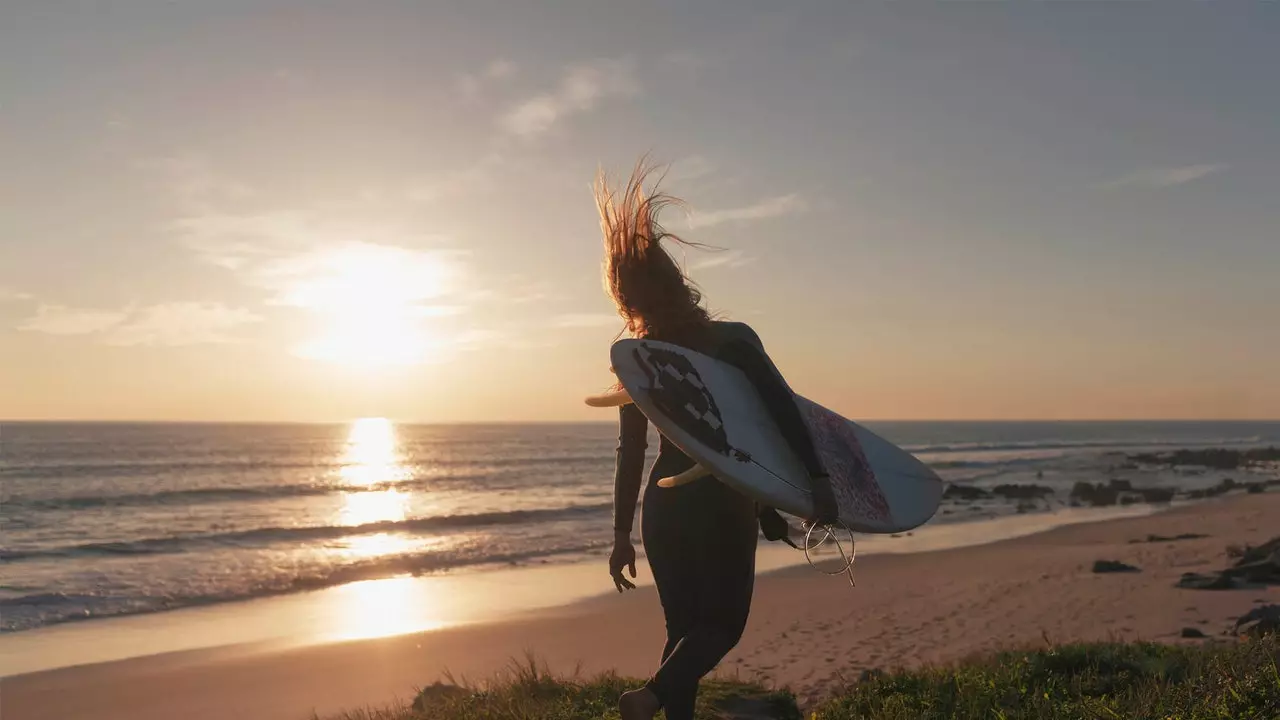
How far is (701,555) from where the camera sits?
3088 mm

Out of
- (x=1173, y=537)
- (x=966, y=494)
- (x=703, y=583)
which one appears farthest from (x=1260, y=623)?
(x=966, y=494)

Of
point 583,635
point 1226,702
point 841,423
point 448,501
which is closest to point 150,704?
point 583,635

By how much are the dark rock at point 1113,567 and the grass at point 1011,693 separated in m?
9.23

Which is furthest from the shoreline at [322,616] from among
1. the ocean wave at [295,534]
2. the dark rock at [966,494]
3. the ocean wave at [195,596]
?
the dark rock at [966,494]

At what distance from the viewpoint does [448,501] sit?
34719 mm

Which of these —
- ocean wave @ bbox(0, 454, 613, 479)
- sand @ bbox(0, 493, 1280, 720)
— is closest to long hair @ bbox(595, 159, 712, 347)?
sand @ bbox(0, 493, 1280, 720)

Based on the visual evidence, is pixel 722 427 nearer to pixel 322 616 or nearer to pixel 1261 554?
pixel 322 616

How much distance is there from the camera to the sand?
8.60 meters

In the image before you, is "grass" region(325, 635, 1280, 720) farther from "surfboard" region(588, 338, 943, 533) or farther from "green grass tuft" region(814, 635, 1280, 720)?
"surfboard" region(588, 338, 943, 533)

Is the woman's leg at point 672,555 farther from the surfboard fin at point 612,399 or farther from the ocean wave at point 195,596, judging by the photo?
the ocean wave at point 195,596

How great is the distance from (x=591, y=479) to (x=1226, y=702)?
40.7 metres

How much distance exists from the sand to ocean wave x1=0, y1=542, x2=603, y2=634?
3.39 meters

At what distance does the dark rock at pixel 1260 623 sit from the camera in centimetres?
662

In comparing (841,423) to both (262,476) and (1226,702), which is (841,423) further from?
(262,476)
